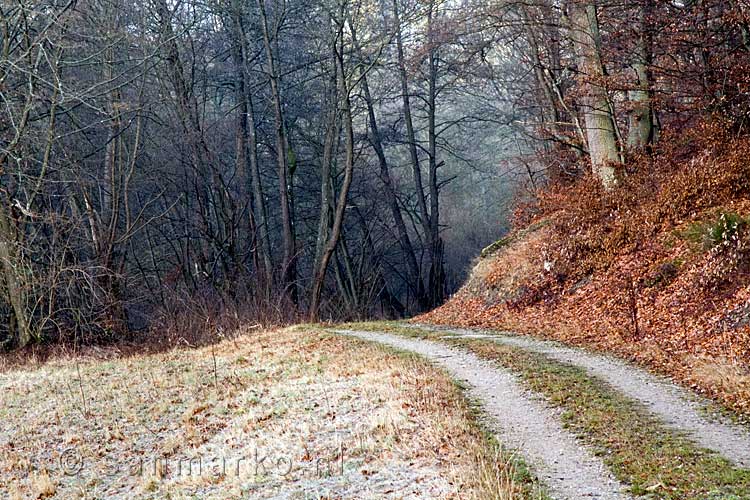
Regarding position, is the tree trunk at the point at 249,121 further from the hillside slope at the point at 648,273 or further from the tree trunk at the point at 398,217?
the hillside slope at the point at 648,273

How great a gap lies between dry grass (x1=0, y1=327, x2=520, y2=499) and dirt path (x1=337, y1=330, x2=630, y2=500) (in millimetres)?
331

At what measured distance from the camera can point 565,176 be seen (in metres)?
24.6

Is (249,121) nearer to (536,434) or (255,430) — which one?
(255,430)

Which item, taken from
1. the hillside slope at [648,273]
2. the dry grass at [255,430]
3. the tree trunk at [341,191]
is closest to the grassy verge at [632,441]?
the dry grass at [255,430]

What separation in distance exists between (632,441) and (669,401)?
5.68 ft

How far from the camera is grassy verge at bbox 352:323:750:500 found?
6566 mm

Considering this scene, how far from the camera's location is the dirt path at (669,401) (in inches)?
302

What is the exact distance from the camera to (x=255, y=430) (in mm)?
10398

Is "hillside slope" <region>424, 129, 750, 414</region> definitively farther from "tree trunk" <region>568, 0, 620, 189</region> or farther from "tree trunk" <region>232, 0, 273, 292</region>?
"tree trunk" <region>232, 0, 273, 292</region>

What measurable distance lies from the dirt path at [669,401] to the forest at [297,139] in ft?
19.1

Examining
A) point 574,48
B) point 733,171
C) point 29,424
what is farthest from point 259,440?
point 574,48

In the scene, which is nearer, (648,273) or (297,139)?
(648,273)

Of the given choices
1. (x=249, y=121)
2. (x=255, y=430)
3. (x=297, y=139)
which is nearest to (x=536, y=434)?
(x=255, y=430)

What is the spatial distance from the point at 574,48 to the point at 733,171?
646 cm
